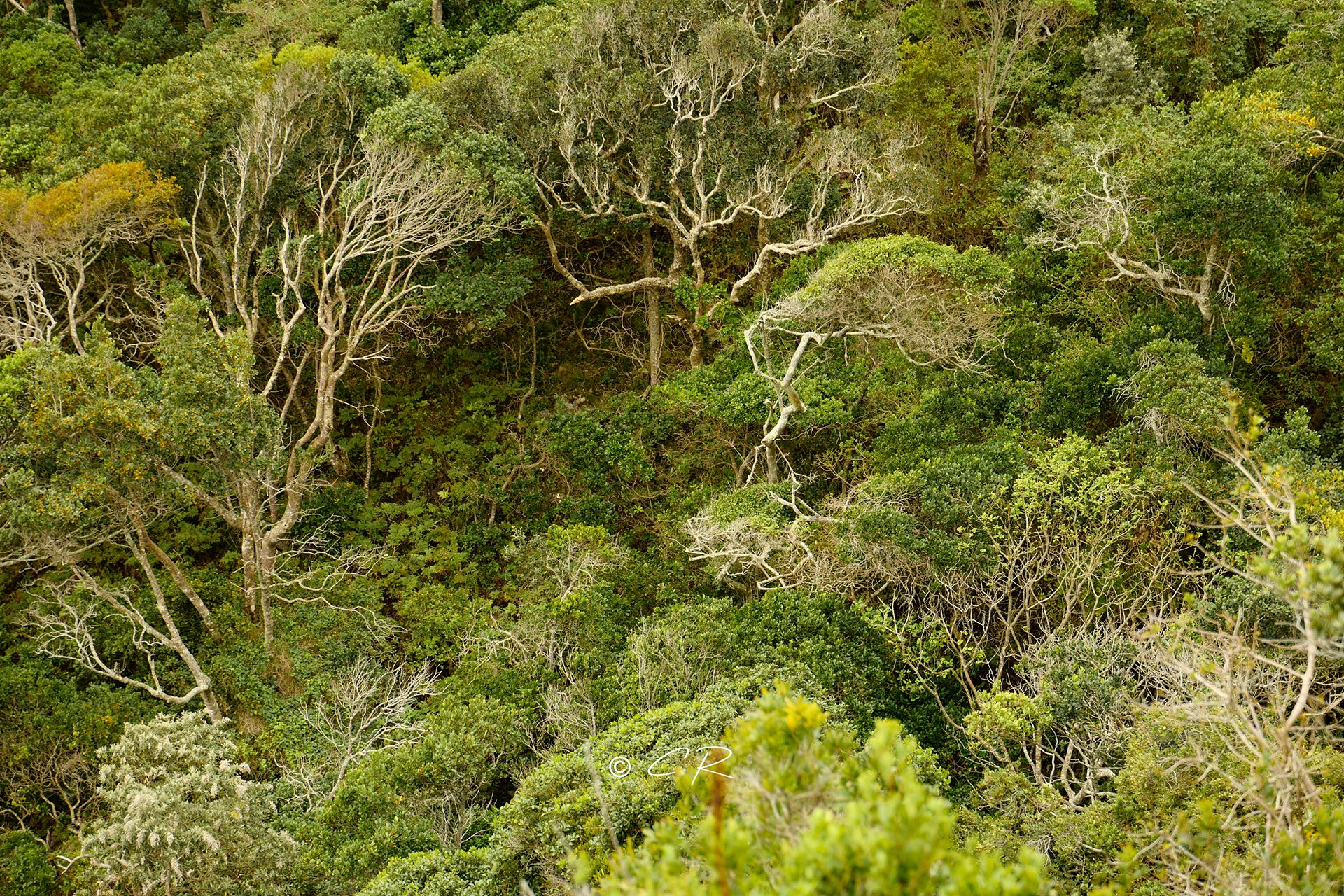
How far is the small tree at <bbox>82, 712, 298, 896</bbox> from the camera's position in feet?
34.0

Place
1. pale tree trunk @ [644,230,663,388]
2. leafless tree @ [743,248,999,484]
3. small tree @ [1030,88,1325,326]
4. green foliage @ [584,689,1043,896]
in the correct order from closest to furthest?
green foliage @ [584,689,1043,896] → small tree @ [1030,88,1325,326] → leafless tree @ [743,248,999,484] → pale tree trunk @ [644,230,663,388]

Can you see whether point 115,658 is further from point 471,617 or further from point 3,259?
point 3,259

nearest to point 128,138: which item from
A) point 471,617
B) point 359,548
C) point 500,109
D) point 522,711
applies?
point 500,109

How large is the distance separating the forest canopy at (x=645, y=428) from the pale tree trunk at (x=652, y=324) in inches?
6.9

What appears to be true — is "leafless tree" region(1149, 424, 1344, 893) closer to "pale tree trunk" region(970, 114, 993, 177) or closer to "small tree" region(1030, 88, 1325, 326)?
"small tree" region(1030, 88, 1325, 326)

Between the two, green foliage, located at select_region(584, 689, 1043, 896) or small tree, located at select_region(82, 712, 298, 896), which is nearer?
green foliage, located at select_region(584, 689, 1043, 896)

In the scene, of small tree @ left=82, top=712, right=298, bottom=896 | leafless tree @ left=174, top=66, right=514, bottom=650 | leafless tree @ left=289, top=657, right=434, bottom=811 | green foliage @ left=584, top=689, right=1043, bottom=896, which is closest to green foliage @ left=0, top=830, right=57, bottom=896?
small tree @ left=82, top=712, right=298, bottom=896

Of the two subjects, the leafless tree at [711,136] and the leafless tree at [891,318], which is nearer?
the leafless tree at [891,318]

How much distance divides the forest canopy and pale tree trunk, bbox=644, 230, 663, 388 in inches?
6.9

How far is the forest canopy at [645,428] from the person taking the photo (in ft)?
35.2

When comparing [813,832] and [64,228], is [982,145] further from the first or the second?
[813,832]
